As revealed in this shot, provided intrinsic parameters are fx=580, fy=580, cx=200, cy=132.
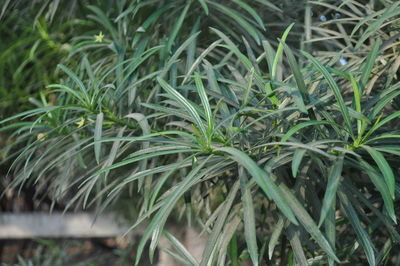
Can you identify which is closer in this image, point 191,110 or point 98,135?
point 191,110

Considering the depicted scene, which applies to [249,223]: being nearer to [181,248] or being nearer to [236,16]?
[181,248]

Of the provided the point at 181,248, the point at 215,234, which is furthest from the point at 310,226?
the point at 181,248

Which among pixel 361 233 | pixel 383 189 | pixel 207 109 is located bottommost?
pixel 361 233

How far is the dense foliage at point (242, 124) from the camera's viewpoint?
90 centimetres

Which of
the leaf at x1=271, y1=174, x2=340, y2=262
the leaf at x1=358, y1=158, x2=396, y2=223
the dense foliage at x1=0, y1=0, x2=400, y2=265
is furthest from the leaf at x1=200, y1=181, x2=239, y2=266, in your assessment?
the leaf at x1=358, y1=158, x2=396, y2=223

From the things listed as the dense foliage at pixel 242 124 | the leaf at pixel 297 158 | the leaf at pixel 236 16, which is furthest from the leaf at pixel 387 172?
the leaf at pixel 236 16

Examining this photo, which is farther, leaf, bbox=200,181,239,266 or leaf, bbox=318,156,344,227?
leaf, bbox=200,181,239,266

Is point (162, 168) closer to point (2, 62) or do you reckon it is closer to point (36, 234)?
point (2, 62)

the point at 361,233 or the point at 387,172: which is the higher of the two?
the point at 387,172

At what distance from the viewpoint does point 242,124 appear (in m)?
1.03

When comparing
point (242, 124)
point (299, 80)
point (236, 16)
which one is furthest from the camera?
point (236, 16)

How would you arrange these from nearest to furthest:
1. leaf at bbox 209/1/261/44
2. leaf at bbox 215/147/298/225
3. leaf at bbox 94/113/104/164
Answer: leaf at bbox 215/147/298/225, leaf at bbox 94/113/104/164, leaf at bbox 209/1/261/44

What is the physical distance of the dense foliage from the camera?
2.95ft

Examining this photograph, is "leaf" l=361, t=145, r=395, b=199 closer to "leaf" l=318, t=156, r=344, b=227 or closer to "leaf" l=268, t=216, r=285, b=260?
"leaf" l=318, t=156, r=344, b=227
